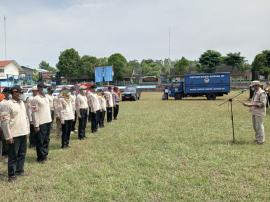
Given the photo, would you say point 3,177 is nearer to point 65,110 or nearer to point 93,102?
point 65,110

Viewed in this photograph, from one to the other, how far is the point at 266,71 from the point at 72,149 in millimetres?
73332

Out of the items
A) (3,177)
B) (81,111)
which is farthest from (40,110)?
(81,111)

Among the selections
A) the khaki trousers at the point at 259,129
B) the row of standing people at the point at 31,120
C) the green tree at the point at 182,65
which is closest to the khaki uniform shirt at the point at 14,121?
the row of standing people at the point at 31,120

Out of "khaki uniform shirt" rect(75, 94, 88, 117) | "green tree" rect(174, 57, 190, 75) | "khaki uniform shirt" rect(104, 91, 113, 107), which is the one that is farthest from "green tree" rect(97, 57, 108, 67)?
"khaki uniform shirt" rect(75, 94, 88, 117)

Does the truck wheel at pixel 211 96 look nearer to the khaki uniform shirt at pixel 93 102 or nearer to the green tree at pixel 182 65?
the khaki uniform shirt at pixel 93 102

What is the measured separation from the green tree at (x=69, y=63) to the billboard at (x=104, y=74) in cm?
3706

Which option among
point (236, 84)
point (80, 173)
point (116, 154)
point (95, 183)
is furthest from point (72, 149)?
point (236, 84)

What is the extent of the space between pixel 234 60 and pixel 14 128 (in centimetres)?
9077

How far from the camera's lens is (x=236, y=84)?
68.5 metres

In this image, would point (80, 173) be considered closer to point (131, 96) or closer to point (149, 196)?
point (149, 196)

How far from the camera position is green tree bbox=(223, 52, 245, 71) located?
92.9 metres

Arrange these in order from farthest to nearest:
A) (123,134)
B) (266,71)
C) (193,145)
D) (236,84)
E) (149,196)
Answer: (266,71) → (236,84) → (123,134) → (193,145) → (149,196)

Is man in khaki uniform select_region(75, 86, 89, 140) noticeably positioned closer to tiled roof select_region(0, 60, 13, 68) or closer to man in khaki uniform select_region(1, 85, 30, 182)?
man in khaki uniform select_region(1, 85, 30, 182)

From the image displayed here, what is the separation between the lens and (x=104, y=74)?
5347 cm
